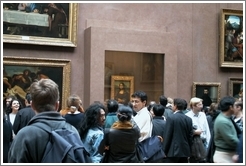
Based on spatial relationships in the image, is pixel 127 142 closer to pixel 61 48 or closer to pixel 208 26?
pixel 61 48

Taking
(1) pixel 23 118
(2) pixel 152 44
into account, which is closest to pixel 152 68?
(2) pixel 152 44

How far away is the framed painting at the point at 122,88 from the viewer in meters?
14.0

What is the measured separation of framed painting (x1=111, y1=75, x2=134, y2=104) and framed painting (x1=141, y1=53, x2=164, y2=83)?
0.62 metres

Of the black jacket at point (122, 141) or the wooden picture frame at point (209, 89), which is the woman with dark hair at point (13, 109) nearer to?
Result: the black jacket at point (122, 141)

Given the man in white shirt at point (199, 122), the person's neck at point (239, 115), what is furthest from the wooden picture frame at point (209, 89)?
the person's neck at point (239, 115)

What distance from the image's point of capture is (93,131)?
186 inches

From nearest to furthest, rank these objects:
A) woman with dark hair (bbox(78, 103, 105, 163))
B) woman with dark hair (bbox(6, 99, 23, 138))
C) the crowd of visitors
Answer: the crowd of visitors < woman with dark hair (bbox(78, 103, 105, 163)) < woman with dark hair (bbox(6, 99, 23, 138))

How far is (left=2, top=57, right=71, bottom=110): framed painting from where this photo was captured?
484 inches

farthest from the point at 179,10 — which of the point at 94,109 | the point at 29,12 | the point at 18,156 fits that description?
the point at 18,156

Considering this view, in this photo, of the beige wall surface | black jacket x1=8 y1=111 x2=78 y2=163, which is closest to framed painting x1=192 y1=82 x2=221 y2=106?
the beige wall surface

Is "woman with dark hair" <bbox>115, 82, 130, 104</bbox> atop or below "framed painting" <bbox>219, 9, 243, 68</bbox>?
below

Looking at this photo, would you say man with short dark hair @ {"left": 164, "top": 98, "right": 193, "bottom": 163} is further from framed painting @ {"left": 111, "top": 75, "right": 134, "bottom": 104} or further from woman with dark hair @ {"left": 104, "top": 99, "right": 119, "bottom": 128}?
framed painting @ {"left": 111, "top": 75, "right": 134, "bottom": 104}

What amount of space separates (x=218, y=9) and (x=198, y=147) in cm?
970

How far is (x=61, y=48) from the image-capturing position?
43.7 ft
